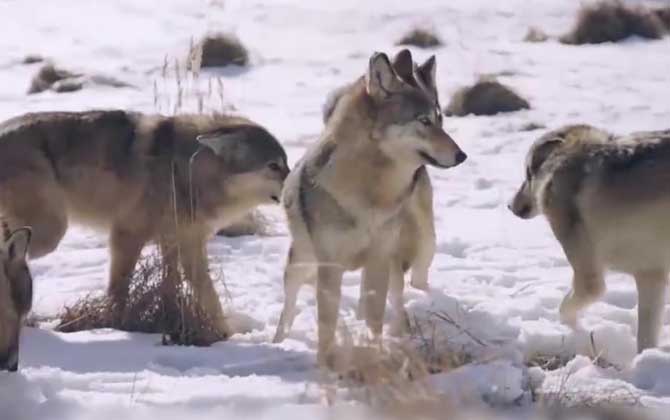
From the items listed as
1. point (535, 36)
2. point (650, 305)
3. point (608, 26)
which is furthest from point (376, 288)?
point (535, 36)

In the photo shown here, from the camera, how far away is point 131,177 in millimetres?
8719

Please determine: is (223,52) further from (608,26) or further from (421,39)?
(608,26)

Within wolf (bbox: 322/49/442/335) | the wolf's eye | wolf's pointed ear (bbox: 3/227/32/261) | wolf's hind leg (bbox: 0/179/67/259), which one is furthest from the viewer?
wolf's hind leg (bbox: 0/179/67/259)

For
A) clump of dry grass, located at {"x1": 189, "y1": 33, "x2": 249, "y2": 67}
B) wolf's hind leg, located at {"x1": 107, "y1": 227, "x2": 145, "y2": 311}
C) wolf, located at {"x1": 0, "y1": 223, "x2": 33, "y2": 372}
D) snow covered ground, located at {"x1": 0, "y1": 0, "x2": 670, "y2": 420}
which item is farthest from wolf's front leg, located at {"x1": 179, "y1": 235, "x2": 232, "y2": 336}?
clump of dry grass, located at {"x1": 189, "y1": 33, "x2": 249, "y2": 67}

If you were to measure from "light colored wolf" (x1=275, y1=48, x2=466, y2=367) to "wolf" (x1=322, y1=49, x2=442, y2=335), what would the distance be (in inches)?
6.1

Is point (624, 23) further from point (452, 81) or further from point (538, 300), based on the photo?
point (538, 300)

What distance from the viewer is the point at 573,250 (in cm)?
779

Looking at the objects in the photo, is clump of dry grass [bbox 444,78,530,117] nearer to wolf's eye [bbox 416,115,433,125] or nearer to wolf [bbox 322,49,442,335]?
wolf [bbox 322,49,442,335]

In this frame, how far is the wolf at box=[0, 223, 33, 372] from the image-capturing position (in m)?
6.91

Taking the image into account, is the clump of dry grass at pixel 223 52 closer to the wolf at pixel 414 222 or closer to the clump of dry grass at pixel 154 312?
the wolf at pixel 414 222

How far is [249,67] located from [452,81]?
2858 millimetres

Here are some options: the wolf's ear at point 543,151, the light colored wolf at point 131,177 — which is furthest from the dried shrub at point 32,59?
the wolf's ear at point 543,151

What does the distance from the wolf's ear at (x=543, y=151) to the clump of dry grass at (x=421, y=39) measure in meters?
11.3

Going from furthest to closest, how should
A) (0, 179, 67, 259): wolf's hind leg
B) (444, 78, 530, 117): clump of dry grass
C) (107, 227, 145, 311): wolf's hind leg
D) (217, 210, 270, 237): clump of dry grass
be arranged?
(444, 78, 530, 117): clump of dry grass
(217, 210, 270, 237): clump of dry grass
(0, 179, 67, 259): wolf's hind leg
(107, 227, 145, 311): wolf's hind leg
